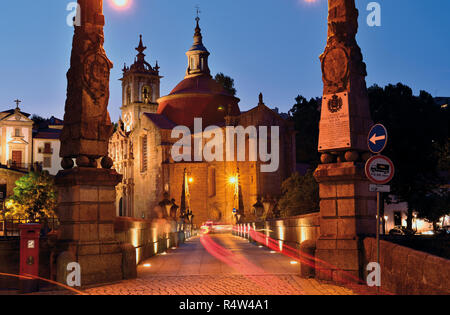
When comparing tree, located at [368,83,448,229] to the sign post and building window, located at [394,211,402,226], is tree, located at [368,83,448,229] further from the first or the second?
the sign post

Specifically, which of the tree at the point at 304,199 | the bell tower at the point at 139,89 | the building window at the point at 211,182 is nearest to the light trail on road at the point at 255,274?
the tree at the point at 304,199

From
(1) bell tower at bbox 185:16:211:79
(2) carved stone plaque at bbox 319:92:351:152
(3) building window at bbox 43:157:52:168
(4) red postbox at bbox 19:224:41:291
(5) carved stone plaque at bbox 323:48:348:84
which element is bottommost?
(4) red postbox at bbox 19:224:41:291

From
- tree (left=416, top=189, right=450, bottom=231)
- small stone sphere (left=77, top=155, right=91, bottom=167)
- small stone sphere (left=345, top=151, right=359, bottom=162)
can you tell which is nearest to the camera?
small stone sphere (left=345, top=151, right=359, bottom=162)

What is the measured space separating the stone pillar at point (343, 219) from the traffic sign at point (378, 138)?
1.54m

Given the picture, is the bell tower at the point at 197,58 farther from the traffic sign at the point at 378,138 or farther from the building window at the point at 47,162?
the traffic sign at the point at 378,138

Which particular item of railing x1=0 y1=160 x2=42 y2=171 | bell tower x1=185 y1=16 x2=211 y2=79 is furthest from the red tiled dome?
railing x1=0 y1=160 x2=42 y2=171

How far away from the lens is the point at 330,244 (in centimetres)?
1099

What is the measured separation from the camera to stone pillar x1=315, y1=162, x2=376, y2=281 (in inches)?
420

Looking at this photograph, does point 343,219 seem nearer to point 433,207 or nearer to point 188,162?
point 433,207

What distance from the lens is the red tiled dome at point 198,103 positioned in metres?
87.9

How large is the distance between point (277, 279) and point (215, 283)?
1.43 meters

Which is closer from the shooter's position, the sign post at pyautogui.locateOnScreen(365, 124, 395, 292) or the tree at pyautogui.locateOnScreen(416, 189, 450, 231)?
the sign post at pyautogui.locateOnScreen(365, 124, 395, 292)

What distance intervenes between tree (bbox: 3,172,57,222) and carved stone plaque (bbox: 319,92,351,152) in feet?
177
